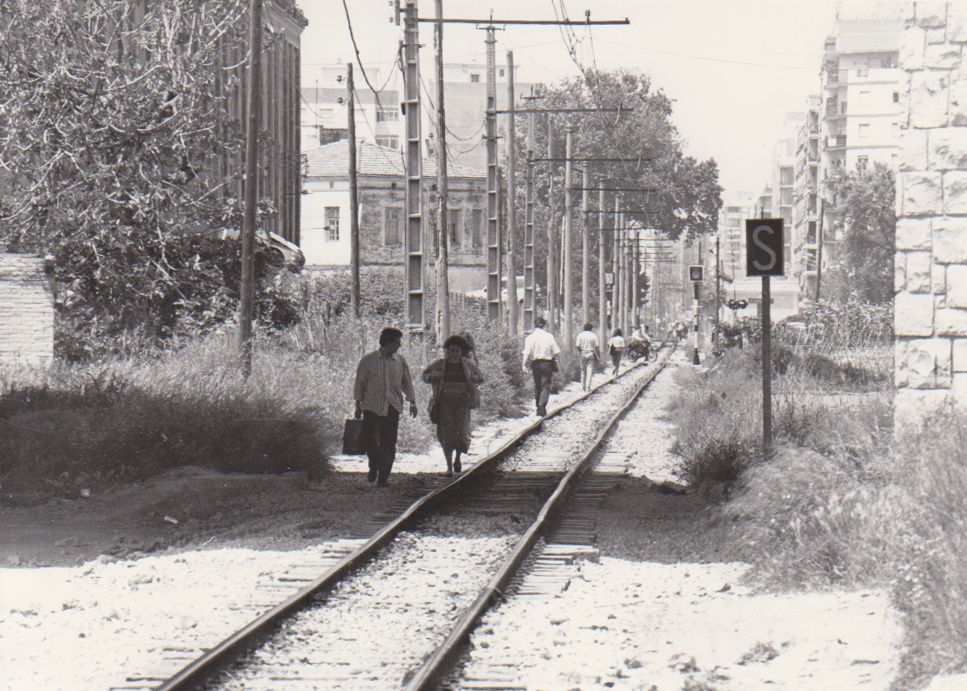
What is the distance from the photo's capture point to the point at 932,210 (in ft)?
53.8

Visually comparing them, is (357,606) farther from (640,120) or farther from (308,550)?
(640,120)

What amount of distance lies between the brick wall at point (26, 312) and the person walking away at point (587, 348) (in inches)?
565

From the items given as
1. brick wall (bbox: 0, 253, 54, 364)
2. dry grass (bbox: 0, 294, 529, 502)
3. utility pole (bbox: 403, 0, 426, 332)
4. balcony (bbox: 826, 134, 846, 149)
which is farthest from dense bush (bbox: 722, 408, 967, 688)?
balcony (bbox: 826, 134, 846, 149)

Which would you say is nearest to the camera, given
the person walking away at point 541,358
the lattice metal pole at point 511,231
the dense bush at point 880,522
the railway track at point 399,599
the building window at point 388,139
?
the dense bush at point 880,522

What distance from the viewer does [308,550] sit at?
529 inches

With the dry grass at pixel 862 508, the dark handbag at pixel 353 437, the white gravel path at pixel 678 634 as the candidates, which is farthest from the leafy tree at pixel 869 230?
the white gravel path at pixel 678 634

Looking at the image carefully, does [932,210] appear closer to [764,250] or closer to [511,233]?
[764,250]

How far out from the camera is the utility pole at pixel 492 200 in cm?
3931

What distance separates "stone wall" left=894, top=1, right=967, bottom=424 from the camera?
1631cm

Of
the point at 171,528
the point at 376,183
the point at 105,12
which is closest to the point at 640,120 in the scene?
the point at 376,183

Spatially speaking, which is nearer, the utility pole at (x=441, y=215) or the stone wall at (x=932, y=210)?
the stone wall at (x=932, y=210)

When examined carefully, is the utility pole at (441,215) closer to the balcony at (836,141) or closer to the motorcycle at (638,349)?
the motorcycle at (638,349)

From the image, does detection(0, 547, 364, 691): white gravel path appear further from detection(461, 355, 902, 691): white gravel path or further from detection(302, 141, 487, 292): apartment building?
detection(302, 141, 487, 292): apartment building

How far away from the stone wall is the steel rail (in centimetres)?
393
